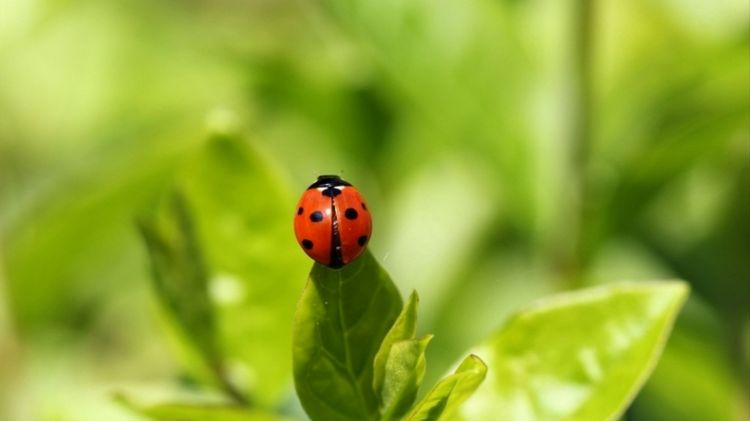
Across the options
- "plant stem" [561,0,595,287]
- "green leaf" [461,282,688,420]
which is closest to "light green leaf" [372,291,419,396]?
"green leaf" [461,282,688,420]

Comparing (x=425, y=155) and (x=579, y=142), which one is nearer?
(x=579, y=142)

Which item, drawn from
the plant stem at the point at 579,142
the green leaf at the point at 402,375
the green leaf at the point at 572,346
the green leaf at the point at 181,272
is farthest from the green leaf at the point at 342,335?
the plant stem at the point at 579,142

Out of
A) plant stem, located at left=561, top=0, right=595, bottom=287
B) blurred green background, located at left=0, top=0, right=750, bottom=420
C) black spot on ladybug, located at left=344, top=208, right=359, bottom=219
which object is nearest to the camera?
black spot on ladybug, located at left=344, top=208, right=359, bottom=219

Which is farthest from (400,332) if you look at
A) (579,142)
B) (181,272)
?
(579,142)

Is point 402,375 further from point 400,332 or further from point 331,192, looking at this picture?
point 331,192

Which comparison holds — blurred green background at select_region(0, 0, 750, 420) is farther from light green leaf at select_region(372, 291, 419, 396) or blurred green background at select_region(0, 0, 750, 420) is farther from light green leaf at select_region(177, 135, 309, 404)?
light green leaf at select_region(372, 291, 419, 396)

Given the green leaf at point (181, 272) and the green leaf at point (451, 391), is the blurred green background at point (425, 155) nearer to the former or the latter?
the green leaf at point (181, 272)

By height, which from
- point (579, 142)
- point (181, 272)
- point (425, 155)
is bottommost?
point (181, 272)
